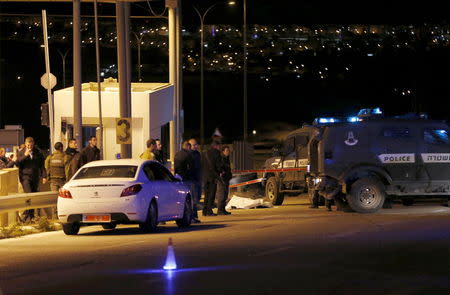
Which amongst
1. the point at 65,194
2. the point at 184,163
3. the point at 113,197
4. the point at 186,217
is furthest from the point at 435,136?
the point at 65,194

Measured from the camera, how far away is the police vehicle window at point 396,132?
25500 mm

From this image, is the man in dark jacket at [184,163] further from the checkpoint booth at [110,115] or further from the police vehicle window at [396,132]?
the checkpoint booth at [110,115]

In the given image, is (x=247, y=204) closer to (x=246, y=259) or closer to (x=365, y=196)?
(x=365, y=196)

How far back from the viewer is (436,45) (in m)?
150

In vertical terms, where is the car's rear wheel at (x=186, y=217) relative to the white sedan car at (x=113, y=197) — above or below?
below

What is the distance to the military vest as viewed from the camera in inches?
949

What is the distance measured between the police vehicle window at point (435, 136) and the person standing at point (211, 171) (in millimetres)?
5237

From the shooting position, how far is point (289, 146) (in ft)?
97.9

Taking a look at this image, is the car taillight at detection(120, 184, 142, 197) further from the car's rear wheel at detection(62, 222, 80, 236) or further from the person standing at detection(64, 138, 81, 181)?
the person standing at detection(64, 138, 81, 181)

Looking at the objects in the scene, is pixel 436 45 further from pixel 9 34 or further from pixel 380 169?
pixel 380 169

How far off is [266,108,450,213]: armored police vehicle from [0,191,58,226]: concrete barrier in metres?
6.95

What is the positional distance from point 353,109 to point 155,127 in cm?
8715

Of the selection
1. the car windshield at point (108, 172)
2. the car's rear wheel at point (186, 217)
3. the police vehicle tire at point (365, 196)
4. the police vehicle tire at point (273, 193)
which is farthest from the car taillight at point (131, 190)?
the police vehicle tire at point (273, 193)

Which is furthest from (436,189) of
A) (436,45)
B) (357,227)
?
(436,45)
